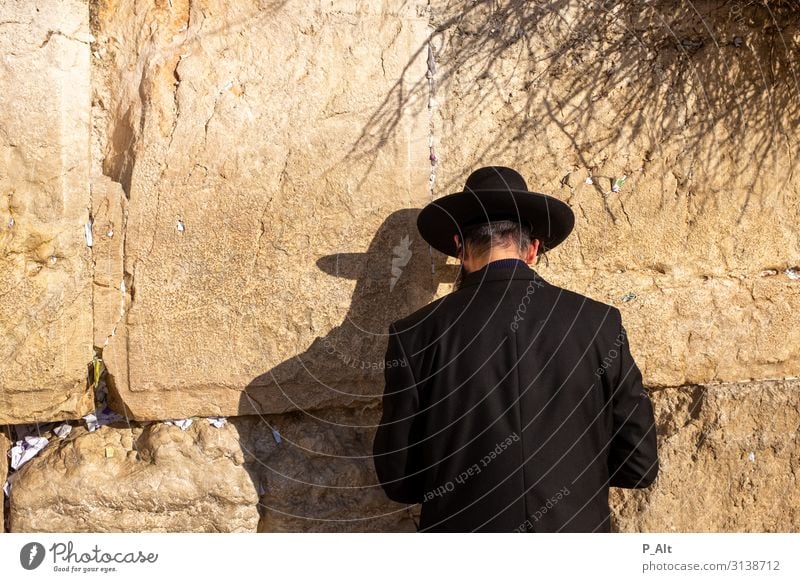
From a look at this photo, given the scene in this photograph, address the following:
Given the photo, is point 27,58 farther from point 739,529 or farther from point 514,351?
point 739,529

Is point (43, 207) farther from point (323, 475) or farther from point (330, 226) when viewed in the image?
point (323, 475)

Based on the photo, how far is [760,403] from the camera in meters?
3.37

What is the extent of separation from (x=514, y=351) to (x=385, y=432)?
481 mm

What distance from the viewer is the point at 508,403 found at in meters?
2.61

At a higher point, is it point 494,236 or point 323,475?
point 494,236

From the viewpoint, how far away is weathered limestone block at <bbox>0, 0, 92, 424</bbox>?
2910 millimetres

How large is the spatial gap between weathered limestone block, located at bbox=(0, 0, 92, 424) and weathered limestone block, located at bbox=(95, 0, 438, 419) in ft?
0.45

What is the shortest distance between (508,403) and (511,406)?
1 cm

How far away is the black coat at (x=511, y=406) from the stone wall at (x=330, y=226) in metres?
0.54

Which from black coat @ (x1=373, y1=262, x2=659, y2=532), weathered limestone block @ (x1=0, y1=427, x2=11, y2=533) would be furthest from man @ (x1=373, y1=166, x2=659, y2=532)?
weathered limestone block @ (x1=0, y1=427, x2=11, y2=533)

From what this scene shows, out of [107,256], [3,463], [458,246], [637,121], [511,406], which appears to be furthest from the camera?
[637,121]

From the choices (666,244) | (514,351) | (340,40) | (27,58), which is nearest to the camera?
(514,351)

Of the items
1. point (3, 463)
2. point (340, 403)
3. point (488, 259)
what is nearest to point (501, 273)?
point (488, 259)

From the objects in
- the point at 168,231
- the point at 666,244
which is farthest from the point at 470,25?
the point at 168,231
